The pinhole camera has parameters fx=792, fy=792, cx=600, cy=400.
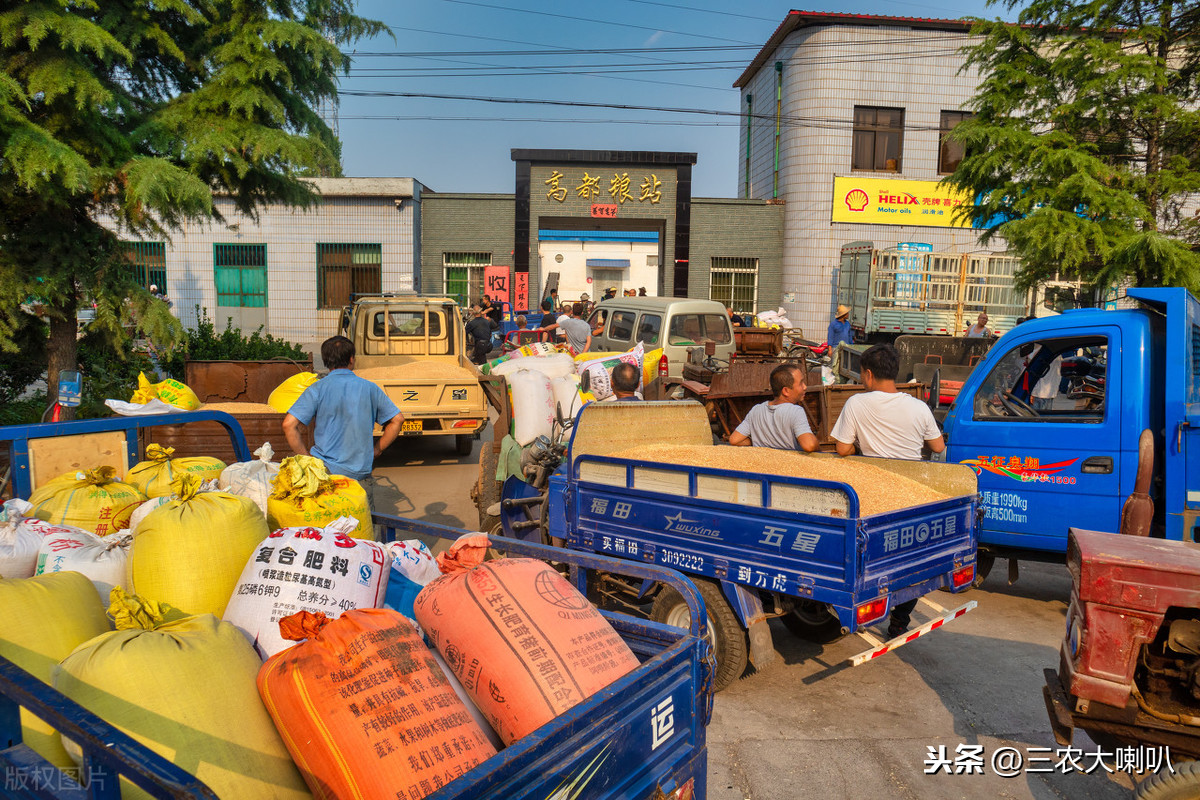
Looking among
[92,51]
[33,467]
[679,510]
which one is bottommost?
[679,510]

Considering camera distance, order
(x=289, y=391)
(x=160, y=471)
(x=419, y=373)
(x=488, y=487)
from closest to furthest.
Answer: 1. (x=160, y=471)
2. (x=488, y=487)
3. (x=289, y=391)
4. (x=419, y=373)

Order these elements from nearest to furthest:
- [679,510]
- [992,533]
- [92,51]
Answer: [679,510] → [992,533] → [92,51]

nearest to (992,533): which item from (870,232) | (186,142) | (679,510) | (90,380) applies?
(679,510)

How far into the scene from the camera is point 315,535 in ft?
8.65

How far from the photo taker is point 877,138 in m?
21.8

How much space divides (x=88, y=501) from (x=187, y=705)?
2.03 metres

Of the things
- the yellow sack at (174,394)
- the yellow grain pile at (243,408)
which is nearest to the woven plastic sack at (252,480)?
the yellow sack at (174,394)

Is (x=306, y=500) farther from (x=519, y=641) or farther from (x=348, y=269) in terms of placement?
(x=348, y=269)

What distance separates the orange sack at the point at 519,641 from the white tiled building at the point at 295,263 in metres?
20.7

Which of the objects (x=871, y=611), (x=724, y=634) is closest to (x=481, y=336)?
(x=724, y=634)

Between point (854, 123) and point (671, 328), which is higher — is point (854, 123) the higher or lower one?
the higher one

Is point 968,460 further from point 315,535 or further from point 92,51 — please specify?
point 92,51

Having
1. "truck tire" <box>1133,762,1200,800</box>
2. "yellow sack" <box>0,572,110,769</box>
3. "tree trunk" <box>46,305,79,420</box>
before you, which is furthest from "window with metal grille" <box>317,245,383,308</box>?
"truck tire" <box>1133,762,1200,800</box>

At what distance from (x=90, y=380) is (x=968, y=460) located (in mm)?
9292
